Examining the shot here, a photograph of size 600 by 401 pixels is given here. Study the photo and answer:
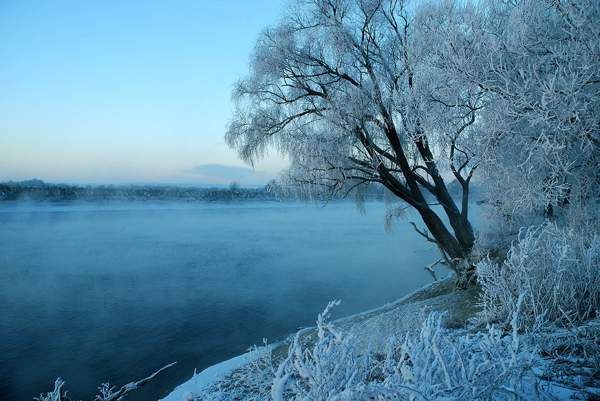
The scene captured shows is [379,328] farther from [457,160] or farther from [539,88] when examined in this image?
[539,88]

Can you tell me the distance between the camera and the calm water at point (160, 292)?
272 inches

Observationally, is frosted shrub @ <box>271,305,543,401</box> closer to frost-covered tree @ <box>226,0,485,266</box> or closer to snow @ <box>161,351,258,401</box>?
snow @ <box>161,351,258,401</box>

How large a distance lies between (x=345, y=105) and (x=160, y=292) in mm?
7689

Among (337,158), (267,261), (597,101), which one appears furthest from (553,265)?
(267,261)

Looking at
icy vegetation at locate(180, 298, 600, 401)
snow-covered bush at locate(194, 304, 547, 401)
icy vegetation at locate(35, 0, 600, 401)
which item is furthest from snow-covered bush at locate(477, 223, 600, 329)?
snow-covered bush at locate(194, 304, 547, 401)

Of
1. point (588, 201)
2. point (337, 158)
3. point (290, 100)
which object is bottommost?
point (588, 201)

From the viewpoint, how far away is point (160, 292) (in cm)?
1115

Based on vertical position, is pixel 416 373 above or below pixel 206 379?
above

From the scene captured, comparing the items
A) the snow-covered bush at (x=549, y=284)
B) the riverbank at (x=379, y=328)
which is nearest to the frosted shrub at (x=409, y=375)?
the snow-covered bush at (x=549, y=284)

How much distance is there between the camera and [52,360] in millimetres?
6949

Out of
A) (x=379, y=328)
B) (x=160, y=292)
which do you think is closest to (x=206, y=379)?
(x=379, y=328)

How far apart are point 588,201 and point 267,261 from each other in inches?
455

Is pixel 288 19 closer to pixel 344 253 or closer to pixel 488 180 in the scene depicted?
pixel 488 180

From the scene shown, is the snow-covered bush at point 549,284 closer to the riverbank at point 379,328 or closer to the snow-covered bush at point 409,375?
the riverbank at point 379,328
